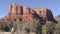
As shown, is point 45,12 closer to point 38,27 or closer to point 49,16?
point 49,16

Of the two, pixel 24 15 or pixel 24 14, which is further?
pixel 24 14

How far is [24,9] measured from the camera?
13762 cm

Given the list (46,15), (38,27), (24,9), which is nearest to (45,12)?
(46,15)

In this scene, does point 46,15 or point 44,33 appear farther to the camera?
point 46,15

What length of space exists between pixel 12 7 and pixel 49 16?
2350 cm

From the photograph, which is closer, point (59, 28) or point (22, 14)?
Result: point (59, 28)

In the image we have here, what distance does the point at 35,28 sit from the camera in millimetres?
60156

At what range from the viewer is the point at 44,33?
53.4 meters

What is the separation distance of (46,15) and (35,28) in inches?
3126

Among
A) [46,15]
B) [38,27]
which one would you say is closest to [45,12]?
[46,15]

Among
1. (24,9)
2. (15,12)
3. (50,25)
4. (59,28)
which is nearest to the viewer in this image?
(59,28)

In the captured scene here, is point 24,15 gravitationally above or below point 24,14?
below

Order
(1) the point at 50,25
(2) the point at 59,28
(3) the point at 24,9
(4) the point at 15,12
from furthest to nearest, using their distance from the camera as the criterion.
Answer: (3) the point at 24,9
(4) the point at 15,12
(1) the point at 50,25
(2) the point at 59,28

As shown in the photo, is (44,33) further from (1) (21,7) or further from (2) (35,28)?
(1) (21,7)
